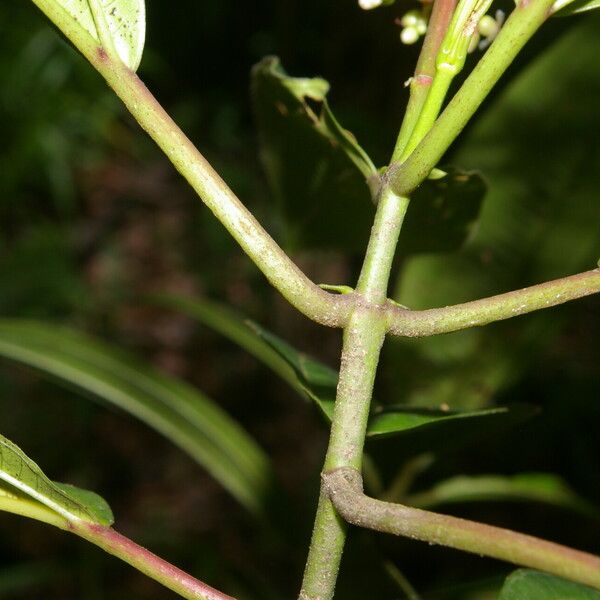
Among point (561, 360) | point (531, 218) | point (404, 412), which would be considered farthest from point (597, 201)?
point (561, 360)

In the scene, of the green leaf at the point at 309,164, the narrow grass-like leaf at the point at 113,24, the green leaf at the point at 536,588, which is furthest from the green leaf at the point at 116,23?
the green leaf at the point at 536,588

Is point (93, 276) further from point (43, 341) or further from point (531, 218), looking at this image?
point (531, 218)

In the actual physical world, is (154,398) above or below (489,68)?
above

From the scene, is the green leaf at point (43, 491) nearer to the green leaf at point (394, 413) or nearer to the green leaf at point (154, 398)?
the green leaf at point (394, 413)

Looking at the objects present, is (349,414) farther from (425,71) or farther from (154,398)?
(154,398)

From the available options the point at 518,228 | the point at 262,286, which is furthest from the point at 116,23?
the point at 262,286

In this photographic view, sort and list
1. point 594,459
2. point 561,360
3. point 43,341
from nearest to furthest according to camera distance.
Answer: point 43,341 < point 594,459 < point 561,360
